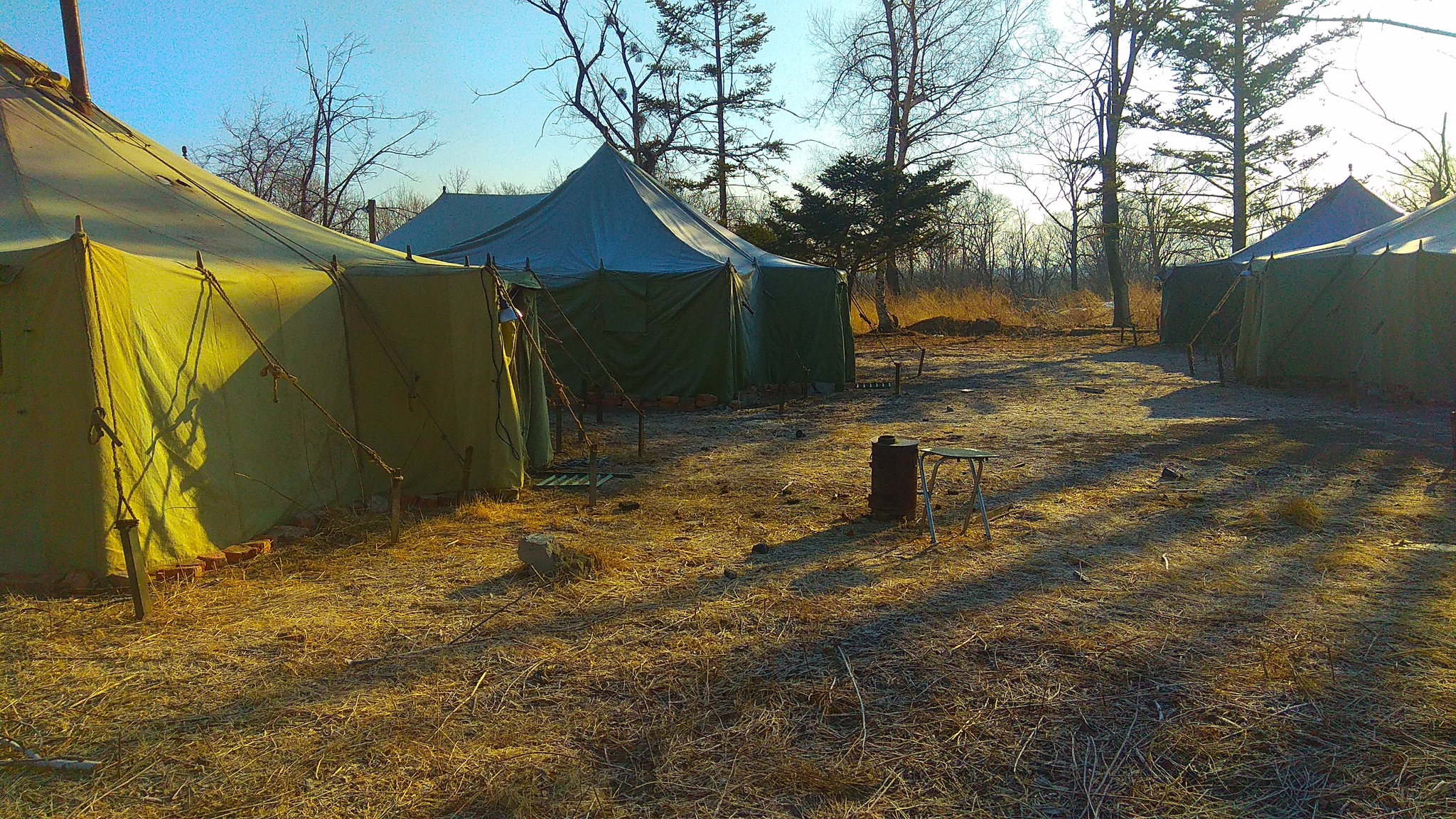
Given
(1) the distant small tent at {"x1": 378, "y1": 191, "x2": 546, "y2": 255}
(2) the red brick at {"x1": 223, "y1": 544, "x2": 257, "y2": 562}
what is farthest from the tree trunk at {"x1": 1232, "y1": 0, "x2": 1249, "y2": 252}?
(2) the red brick at {"x1": 223, "y1": 544, "x2": 257, "y2": 562}

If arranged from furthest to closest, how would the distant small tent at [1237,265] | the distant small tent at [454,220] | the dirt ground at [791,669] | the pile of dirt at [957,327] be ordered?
1. the pile of dirt at [957,327]
2. the distant small tent at [1237,265]
3. the distant small tent at [454,220]
4. the dirt ground at [791,669]

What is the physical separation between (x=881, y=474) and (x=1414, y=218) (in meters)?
11.0

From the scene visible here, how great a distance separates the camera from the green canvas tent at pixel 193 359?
4180 millimetres

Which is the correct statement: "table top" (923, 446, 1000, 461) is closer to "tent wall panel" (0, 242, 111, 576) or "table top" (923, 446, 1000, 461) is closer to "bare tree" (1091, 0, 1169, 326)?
"tent wall panel" (0, 242, 111, 576)

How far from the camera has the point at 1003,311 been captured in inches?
1112

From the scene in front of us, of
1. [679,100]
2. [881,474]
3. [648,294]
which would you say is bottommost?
[881,474]

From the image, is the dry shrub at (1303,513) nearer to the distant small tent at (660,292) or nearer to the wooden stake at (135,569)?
the wooden stake at (135,569)

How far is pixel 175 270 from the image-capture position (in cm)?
475

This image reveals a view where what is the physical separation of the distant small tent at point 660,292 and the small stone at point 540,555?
5864 mm

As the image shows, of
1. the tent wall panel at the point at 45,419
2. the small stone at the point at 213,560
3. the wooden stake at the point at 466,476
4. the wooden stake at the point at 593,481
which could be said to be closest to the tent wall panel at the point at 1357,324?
the wooden stake at the point at 593,481

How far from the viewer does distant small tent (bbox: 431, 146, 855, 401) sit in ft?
37.2

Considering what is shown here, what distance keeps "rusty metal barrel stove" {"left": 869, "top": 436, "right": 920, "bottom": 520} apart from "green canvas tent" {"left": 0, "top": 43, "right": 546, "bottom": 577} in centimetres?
276

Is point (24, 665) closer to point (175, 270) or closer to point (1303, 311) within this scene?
point (175, 270)

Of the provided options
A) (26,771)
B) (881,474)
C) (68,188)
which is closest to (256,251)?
(68,188)
